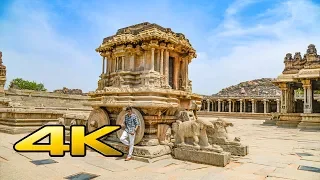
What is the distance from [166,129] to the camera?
683 cm

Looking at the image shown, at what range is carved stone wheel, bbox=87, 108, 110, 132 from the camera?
722 cm

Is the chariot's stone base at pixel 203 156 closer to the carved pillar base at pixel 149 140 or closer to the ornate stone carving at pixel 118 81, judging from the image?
the carved pillar base at pixel 149 140

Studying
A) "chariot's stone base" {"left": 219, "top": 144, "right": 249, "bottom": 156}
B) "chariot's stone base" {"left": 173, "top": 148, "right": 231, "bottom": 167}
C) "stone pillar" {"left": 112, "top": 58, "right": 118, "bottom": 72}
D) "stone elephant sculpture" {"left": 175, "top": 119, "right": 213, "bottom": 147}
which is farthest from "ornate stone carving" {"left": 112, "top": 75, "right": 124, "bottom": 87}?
"chariot's stone base" {"left": 219, "top": 144, "right": 249, "bottom": 156}

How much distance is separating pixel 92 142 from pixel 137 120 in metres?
2.44

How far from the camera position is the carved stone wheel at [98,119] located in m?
7.22

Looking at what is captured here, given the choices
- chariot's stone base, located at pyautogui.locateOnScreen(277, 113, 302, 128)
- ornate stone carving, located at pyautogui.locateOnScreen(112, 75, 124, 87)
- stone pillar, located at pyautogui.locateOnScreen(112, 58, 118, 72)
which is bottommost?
chariot's stone base, located at pyautogui.locateOnScreen(277, 113, 302, 128)

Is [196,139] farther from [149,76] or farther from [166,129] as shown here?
[149,76]

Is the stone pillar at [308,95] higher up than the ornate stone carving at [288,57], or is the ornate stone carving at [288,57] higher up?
the ornate stone carving at [288,57]

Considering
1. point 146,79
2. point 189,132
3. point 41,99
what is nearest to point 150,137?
point 189,132

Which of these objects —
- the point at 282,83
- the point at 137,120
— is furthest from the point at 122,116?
the point at 282,83

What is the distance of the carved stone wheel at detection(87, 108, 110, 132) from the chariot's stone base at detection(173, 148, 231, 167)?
2.35 meters

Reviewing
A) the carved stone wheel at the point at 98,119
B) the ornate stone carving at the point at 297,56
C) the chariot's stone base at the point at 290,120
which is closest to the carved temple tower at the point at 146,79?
the carved stone wheel at the point at 98,119

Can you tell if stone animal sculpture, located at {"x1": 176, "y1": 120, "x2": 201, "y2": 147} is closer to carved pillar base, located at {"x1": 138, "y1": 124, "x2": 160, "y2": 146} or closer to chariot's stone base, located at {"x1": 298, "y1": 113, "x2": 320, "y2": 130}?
carved pillar base, located at {"x1": 138, "y1": 124, "x2": 160, "y2": 146}

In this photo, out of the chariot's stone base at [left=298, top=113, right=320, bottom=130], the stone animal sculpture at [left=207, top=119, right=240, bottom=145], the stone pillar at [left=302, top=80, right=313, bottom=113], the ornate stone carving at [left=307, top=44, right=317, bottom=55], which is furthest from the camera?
the ornate stone carving at [left=307, top=44, right=317, bottom=55]
